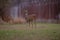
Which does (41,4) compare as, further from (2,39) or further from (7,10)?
(2,39)

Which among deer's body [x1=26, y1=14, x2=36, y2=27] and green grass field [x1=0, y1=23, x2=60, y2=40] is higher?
deer's body [x1=26, y1=14, x2=36, y2=27]

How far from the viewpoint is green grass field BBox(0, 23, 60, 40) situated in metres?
2.92

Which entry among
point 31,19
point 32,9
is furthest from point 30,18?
point 32,9

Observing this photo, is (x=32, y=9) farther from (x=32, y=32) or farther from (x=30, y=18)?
(x=32, y=32)

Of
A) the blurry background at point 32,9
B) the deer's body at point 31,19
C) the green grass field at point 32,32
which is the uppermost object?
the blurry background at point 32,9

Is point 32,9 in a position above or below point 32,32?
above

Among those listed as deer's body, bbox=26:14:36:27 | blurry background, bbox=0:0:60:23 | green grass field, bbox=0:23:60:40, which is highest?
blurry background, bbox=0:0:60:23

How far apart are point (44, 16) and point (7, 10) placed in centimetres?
56

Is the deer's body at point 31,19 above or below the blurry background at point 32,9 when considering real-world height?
below

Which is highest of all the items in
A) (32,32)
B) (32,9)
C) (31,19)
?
(32,9)

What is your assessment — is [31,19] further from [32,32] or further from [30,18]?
[32,32]

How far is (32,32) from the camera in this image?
2957mm

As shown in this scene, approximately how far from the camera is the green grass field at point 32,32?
292 centimetres

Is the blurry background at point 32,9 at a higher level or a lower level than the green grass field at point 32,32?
higher
